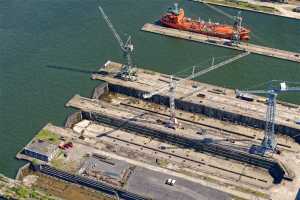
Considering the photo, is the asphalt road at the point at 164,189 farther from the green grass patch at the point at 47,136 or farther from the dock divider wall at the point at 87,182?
the green grass patch at the point at 47,136

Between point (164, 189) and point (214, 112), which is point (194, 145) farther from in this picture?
point (164, 189)

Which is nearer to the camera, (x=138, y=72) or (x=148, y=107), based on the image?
(x=148, y=107)

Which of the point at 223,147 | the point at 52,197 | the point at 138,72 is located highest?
the point at 138,72

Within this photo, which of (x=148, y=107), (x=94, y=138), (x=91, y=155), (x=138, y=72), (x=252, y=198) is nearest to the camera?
(x=252, y=198)

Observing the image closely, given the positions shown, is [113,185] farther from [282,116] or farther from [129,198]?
[282,116]

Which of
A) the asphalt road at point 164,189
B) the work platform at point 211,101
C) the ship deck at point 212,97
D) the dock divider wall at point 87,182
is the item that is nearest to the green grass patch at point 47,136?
the dock divider wall at point 87,182

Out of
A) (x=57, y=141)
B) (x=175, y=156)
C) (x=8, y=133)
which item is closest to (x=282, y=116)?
(x=175, y=156)

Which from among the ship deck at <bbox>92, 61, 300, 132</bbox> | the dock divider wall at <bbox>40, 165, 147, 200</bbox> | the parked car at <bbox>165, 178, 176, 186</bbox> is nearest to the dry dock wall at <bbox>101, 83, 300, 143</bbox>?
the ship deck at <bbox>92, 61, 300, 132</bbox>
